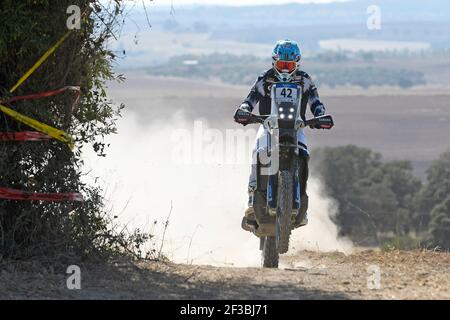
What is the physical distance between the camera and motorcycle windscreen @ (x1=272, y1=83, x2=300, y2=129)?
1184cm

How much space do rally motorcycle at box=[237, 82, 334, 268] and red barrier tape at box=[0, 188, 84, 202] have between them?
7.30ft

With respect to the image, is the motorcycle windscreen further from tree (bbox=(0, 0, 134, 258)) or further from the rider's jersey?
tree (bbox=(0, 0, 134, 258))

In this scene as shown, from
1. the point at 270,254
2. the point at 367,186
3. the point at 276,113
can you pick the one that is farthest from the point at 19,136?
the point at 367,186

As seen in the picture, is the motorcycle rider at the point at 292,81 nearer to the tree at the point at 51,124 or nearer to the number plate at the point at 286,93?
the number plate at the point at 286,93

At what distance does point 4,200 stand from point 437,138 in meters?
91.9

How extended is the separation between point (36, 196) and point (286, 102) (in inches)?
115

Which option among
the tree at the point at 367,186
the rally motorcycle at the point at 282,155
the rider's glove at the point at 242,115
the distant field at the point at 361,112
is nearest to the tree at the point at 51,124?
the rider's glove at the point at 242,115

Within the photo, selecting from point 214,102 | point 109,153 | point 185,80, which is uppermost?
point 185,80

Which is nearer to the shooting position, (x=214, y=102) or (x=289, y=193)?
(x=289, y=193)

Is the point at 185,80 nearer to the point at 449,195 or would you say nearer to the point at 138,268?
the point at 449,195

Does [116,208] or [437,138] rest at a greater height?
[437,138]

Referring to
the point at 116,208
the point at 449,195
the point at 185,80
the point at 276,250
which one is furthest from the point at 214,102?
the point at 276,250

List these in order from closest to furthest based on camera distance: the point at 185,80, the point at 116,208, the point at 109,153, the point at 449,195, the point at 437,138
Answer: the point at 116,208 < the point at 109,153 < the point at 449,195 < the point at 437,138 < the point at 185,80

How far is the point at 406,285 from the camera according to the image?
32.9 feet
